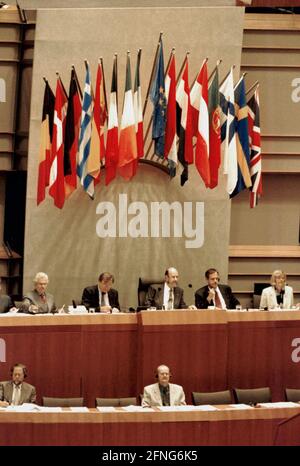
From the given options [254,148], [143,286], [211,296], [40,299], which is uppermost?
[254,148]

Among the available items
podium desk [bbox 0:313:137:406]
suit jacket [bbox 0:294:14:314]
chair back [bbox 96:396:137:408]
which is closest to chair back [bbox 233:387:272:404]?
chair back [bbox 96:396:137:408]

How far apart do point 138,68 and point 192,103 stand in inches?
36.9

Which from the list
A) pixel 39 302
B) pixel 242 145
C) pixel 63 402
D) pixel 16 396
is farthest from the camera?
pixel 242 145

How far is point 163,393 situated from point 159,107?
16.6ft

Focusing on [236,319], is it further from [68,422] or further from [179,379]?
[68,422]

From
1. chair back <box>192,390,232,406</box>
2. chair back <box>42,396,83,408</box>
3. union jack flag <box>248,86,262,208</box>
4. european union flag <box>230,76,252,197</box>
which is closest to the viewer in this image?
chair back <box>42,396,83,408</box>

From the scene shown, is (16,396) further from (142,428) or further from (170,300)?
(170,300)

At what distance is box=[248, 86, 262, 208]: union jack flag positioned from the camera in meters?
18.1

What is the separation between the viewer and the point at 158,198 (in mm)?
18688

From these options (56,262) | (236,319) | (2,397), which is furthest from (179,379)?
(56,262)

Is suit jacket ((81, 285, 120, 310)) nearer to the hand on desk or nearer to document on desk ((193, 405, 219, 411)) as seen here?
the hand on desk

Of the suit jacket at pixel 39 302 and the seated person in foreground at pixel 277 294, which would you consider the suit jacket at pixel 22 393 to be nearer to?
the suit jacket at pixel 39 302

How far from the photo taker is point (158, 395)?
1418 centimetres

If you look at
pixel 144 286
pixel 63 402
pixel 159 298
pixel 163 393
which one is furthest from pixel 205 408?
pixel 144 286
